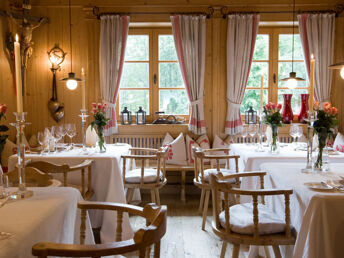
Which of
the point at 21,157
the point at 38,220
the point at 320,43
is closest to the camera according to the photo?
the point at 38,220

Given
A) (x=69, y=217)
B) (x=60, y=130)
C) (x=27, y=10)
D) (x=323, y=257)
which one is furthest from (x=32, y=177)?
(x=27, y=10)

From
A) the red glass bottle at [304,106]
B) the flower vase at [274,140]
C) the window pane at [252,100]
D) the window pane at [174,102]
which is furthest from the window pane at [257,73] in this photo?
the flower vase at [274,140]

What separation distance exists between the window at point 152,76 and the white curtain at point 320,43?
1.84 m

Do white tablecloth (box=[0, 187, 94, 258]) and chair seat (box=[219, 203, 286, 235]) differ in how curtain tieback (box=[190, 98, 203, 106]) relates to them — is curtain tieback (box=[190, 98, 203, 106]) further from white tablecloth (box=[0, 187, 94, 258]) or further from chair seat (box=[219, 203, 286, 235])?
white tablecloth (box=[0, 187, 94, 258])

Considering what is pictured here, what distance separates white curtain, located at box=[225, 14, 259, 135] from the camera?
488 centimetres

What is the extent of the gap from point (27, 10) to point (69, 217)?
395 centimetres

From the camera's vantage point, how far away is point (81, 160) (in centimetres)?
326

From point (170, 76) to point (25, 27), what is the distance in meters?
2.09

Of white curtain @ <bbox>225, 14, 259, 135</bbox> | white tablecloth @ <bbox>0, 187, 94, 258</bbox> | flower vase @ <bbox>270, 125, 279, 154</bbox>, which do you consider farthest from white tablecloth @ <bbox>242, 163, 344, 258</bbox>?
white curtain @ <bbox>225, 14, 259, 135</bbox>

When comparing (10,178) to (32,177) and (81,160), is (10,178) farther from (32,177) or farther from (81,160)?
(81,160)

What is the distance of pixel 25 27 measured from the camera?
4691mm

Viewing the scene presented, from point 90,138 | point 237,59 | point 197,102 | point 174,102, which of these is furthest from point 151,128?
point 237,59

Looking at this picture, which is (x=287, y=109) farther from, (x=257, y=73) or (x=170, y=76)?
(x=170, y=76)

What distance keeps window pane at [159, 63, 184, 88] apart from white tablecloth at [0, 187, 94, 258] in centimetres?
351
